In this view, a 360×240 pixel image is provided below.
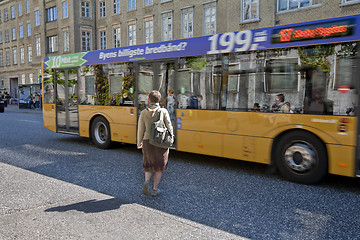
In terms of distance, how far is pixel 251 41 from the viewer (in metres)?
6.24

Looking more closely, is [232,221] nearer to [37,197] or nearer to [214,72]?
[37,197]

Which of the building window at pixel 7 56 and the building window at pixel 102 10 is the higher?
the building window at pixel 102 10

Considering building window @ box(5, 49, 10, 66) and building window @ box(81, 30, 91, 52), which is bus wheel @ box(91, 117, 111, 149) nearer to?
building window @ box(81, 30, 91, 52)

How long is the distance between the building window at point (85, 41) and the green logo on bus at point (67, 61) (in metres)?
26.9

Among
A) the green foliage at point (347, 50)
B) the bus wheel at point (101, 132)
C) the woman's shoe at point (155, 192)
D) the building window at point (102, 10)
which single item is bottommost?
the woman's shoe at point (155, 192)

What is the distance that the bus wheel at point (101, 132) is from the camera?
930 centimetres

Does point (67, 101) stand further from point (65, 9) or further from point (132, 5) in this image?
point (65, 9)

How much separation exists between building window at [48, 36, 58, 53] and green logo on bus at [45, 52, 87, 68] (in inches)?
1206

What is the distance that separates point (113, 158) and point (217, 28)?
18.4m

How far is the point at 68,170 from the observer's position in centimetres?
666

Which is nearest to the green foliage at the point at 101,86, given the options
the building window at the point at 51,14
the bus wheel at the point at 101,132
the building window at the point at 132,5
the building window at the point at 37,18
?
the bus wheel at the point at 101,132

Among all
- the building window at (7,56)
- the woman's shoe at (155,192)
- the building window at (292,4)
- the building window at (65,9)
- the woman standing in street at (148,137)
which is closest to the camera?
the woman standing in street at (148,137)

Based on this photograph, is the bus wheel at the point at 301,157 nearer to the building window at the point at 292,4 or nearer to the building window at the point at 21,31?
the building window at the point at 292,4

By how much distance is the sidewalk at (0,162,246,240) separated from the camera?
3545mm
